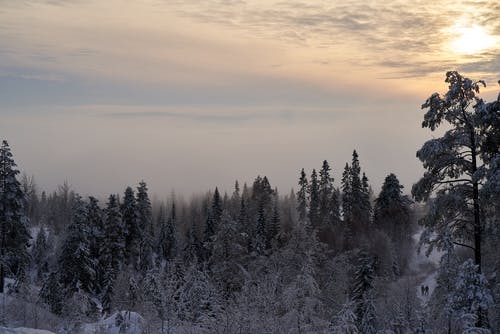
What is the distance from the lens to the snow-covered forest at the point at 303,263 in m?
14.0

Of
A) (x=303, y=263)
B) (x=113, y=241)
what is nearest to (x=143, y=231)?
(x=113, y=241)

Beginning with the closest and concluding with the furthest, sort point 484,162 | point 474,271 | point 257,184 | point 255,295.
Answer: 1. point 474,271
2. point 484,162
3. point 255,295
4. point 257,184

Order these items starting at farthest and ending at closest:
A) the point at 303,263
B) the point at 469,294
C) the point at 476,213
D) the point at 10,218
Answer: the point at 10,218, the point at 303,263, the point at 476,213, the point at 469,294

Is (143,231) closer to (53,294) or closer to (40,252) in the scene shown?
(40,252)

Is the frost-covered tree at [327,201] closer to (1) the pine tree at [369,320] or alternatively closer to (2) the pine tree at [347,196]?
→ (2) the pine tree at [347,196]

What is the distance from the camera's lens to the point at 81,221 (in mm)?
46438

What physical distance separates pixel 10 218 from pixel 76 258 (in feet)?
27.9

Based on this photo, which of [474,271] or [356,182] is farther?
[356,182]

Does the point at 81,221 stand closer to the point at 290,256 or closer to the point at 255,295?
the point at 290,256

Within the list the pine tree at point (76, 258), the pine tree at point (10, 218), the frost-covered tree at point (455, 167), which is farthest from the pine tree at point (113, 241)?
the frost-covered tree at point (455, 167)

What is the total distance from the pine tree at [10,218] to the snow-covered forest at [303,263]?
0.35 feet

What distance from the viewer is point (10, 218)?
39.3m

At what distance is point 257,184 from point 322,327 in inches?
3447

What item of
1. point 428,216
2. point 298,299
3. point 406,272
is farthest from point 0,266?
point 406,272
